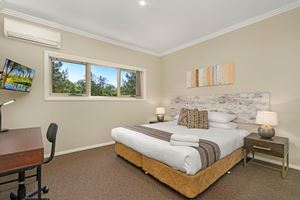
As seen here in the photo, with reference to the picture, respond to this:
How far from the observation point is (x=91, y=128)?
362 cm

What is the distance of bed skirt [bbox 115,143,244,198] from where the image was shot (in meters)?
1.67

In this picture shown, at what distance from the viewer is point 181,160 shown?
1661 millimetres

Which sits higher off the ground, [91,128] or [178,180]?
[91,128]

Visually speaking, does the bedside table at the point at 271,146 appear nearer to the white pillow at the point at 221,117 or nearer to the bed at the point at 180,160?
the bed at the point at 180,160

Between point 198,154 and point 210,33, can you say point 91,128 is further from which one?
point 210,33

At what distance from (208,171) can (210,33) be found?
318cm

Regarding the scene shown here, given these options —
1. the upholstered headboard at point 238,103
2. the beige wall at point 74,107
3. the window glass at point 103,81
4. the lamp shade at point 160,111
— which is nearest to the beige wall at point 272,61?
the upholstered headboard at point 238,103

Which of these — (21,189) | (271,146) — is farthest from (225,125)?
(21,189)

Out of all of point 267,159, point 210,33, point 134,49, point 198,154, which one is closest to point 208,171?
point 198,154

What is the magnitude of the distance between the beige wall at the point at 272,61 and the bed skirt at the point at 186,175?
40.6 inches

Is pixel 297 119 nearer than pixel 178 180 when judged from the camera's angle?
No

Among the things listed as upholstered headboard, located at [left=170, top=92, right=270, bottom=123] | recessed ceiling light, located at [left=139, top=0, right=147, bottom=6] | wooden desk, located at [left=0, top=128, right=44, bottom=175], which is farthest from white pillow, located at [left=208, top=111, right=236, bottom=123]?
wooden desk, located at [left=0, top=128, right=44, bottom=175]

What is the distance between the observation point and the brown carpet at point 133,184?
1819 mm

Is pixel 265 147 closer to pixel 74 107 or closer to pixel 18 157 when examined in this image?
pixel 18 157
